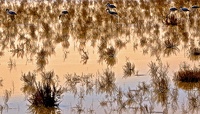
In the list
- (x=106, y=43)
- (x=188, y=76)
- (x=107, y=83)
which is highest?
(x=106, y=43)

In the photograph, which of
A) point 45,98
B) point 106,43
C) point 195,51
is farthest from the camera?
point 106,43

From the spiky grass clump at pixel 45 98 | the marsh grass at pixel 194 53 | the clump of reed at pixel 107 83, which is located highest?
the marsh grass at pixel 194 53

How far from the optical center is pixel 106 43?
13.8 m

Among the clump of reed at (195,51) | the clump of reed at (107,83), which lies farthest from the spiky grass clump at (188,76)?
Result: the clump of reed at (195,51)

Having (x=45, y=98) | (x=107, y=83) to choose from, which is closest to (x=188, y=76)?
(x=107, y=83)

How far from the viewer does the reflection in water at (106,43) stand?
316 inches

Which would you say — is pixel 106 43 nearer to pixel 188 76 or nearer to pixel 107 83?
pixel 107 83

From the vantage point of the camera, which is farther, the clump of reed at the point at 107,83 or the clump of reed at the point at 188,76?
the clump of reed at the point at 188,76

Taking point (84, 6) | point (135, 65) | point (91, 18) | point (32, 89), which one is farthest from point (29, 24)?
point (32, 89)

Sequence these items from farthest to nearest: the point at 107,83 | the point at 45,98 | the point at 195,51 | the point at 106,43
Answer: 1. the point at 106,43
2. the point at 195,51
3. the point at 107,83
4. the point at 45,98

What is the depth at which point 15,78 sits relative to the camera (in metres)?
9.99

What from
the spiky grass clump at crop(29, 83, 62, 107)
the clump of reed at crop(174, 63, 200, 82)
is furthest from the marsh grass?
the spiky grass clump at crop(29, 83, 62, 107)

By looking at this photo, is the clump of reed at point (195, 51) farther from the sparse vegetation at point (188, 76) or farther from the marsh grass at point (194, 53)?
the sparse vegetation at point (188, 76)

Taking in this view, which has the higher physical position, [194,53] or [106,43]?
[106,43]
